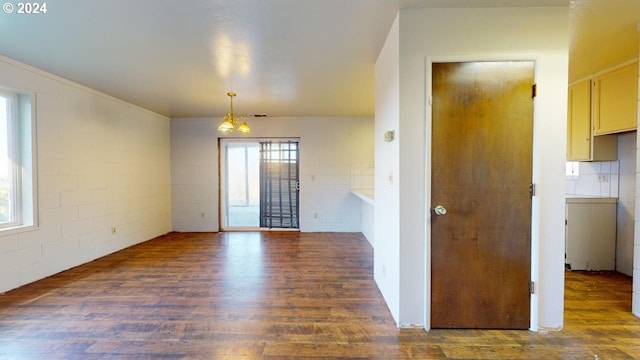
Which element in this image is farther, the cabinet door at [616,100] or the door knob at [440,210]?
the cabinet door at [616,100]

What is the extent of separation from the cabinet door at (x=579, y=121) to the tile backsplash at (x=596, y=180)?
0.32 m

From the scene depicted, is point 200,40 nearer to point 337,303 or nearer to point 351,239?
point 337,303

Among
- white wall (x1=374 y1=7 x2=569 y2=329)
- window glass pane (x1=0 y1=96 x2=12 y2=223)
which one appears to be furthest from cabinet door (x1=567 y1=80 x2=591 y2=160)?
window glass pane (x1=0 y1=96 x2=12 y2=223)

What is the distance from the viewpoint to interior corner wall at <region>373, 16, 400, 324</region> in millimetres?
2295

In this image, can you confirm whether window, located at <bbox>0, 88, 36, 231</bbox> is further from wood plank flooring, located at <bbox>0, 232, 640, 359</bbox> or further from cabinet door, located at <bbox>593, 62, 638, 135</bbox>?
cabinet door, located at <bbox>593, 62, 638, 135</bbox>

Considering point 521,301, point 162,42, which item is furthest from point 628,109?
point 162,42

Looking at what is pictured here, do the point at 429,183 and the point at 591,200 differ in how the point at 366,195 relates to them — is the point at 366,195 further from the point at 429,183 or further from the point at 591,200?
the point at 591,200

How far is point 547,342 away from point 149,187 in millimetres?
6014

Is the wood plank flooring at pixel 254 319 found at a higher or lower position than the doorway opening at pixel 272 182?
lower

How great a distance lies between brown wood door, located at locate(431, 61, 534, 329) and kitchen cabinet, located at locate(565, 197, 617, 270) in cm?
200

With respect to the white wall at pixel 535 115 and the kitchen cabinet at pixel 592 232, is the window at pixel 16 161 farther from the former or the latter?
the kitchen cabinet at pixel 592 232

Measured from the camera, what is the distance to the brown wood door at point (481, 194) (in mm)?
2193

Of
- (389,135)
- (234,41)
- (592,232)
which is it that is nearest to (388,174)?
(389,135)

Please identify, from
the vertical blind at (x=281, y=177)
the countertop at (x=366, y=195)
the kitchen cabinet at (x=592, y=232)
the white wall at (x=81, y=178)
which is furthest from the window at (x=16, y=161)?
the kitchen cabinet at (x=592, y=232)
